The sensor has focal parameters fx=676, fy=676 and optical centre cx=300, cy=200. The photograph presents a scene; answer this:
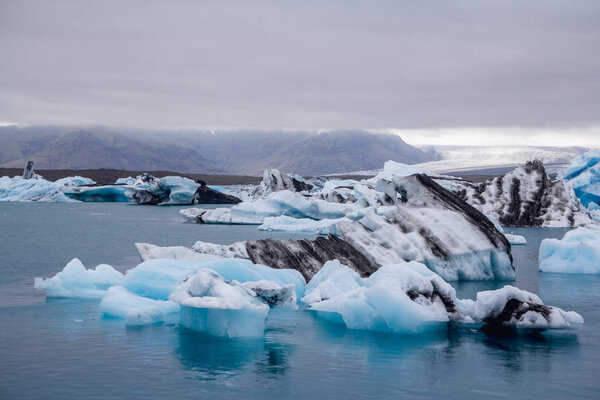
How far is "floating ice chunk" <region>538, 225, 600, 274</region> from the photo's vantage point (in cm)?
1788

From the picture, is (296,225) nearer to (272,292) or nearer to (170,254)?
(170,254)

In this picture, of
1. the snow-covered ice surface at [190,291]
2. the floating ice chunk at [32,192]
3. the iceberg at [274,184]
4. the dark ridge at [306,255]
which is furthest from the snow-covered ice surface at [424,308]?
the floating ice chunk at [32,192]

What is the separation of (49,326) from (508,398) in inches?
269

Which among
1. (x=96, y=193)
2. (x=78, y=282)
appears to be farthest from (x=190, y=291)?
(x=96, y=193)

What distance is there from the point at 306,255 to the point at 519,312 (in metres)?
5.72

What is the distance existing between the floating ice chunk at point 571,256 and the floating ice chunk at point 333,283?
25.7 feet

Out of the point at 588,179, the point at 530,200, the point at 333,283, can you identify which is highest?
the point at 588,179

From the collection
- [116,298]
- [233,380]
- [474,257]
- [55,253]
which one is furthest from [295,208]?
[233,380]

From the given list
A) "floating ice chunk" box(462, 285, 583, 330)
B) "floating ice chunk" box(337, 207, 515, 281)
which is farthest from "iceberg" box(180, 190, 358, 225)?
"floating ice chunk" box(462, 285, 583, 330)

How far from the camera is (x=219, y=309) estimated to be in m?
9.76

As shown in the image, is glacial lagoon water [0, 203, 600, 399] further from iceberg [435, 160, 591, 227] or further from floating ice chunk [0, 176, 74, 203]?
floating ice chunk [0, 176, 74, 203]

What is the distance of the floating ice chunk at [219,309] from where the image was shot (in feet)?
31.6

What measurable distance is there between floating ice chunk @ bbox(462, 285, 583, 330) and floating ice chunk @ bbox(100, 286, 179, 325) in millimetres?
5157

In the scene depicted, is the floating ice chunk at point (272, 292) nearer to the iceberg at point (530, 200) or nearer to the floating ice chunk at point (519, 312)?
the floating ice chunk at point (519, 312)
